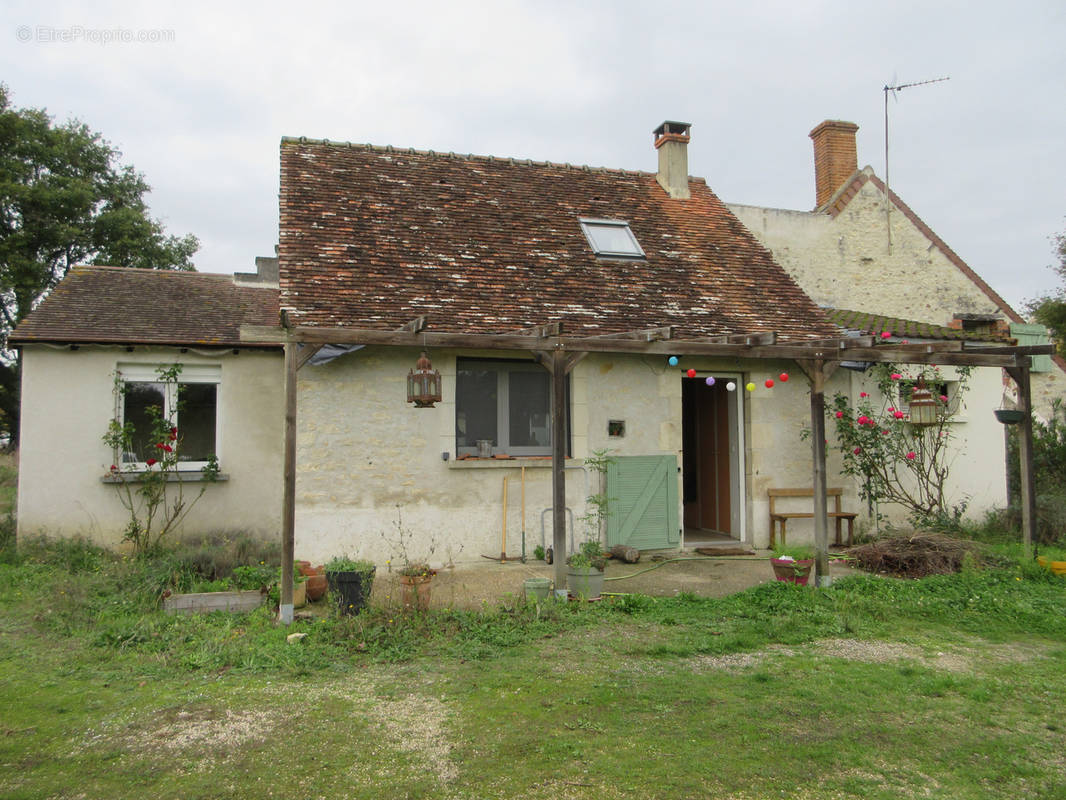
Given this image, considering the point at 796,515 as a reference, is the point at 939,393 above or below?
above

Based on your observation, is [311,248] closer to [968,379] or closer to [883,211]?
[968,379]

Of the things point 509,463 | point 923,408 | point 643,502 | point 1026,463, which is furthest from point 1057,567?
point 509,463

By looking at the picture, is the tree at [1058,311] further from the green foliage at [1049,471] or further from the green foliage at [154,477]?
the green foliage at [154,477]

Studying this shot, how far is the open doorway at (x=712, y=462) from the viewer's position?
10586 mm

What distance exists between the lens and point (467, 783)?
3.61 m

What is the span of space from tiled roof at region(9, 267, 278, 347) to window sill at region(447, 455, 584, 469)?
11.3ft

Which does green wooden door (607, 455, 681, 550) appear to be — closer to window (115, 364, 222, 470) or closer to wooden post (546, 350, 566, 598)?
wooden post (546, 350, 566, 598)

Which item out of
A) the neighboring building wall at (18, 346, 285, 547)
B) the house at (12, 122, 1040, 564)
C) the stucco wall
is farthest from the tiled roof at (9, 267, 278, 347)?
the stucco wall

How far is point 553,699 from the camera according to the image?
15.4 feet

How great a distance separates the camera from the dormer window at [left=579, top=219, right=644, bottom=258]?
1093cm

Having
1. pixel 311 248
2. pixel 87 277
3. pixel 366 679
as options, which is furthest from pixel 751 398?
pixel 87 277

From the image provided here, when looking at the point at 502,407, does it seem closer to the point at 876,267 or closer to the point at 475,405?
the point at 475,405

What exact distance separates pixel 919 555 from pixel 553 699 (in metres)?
5.52

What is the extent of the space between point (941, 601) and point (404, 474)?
5.72 metres
